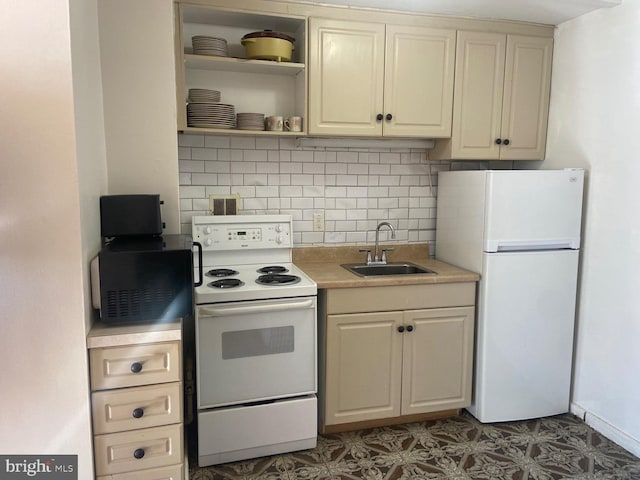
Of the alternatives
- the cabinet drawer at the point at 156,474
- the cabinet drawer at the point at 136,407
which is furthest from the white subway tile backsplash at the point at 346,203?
the cabinet drawer at the point at 156,474

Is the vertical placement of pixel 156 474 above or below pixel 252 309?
below

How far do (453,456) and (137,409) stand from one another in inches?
63.2

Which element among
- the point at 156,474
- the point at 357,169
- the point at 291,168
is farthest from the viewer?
the point at 357,169

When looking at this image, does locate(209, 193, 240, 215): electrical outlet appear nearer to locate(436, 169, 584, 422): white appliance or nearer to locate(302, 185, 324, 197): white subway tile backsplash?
locate(302, 185, 324, 197): white subway tile backsplash

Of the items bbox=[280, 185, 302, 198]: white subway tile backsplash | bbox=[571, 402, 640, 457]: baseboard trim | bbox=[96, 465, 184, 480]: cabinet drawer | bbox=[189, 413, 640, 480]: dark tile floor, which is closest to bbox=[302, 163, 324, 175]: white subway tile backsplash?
bbox=[280, 185, 302, 198]: white subway tile backsplash

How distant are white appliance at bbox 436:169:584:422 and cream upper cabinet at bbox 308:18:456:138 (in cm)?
47

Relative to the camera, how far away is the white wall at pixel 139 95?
6.81 ft

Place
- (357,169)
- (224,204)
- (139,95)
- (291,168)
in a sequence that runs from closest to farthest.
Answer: (139,95)
(224,204)
(291,168)
(357,169)

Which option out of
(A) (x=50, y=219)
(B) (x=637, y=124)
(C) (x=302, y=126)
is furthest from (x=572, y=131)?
(A) (x=50, y=219)

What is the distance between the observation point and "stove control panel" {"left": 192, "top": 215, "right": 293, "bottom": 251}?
8.79ft

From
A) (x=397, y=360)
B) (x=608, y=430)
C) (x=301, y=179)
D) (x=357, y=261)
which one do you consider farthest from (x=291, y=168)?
(x=608, y=430)

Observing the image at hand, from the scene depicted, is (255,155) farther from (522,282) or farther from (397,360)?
(522,282)

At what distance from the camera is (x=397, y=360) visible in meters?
2.58

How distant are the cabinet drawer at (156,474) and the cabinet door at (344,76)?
A: 179 cm
